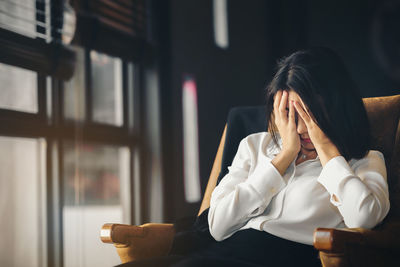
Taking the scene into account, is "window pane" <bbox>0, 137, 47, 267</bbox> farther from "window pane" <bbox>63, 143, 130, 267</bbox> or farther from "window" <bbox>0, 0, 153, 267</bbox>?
"window pane" <bbox>63, 143, 130, 267</bbox>

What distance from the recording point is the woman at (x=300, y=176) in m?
1.10

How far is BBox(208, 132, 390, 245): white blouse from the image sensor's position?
102 cm

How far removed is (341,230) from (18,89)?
1.37 m

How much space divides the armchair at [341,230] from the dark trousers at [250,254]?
0.24 ft

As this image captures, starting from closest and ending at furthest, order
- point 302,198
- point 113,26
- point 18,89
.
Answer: point 302,198 → point 18,89 → point 113,26

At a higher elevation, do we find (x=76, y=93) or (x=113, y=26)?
(x=113, y=26)

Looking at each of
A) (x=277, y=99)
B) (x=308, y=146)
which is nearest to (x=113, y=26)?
(x=277, y=99)

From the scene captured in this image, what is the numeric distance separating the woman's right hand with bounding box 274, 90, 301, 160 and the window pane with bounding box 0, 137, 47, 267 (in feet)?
3.54

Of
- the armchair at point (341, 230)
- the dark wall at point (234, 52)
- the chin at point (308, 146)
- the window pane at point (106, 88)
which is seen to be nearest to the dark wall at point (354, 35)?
the dark wall at point (234, 52)

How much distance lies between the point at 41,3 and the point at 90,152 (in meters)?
0.71

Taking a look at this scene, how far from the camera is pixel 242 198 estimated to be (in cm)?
114

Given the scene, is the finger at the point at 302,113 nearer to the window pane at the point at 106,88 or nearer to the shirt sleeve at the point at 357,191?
the shirt sleeve at the point at 357,191

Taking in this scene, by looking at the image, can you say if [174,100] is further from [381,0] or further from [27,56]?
[381,0]

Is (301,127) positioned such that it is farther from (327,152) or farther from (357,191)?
(357,191)
